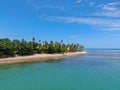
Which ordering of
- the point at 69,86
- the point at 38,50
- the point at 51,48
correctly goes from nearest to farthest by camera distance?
the point at 69,86 → the point at 38,50 → the point at 51,48

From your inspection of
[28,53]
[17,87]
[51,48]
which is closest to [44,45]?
[51,48]

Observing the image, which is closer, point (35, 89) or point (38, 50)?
point (35, 89)

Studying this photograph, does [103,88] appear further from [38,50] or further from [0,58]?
[38,50]

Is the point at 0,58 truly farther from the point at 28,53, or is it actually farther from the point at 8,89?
the point at 8,89

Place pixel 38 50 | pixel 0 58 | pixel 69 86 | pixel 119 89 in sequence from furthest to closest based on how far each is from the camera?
pixel 38 50, pixel 0 58, pixel 69 86, pixel 119 89

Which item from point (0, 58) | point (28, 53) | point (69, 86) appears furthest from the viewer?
point (28, 53)

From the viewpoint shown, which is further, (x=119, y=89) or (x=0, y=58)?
(x=0, y=58)

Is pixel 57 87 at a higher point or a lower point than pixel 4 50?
lower

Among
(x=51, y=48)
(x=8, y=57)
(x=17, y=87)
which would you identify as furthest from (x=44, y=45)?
(x=17, y=87)

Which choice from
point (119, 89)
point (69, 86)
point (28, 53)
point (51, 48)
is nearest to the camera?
point (119, 89)
